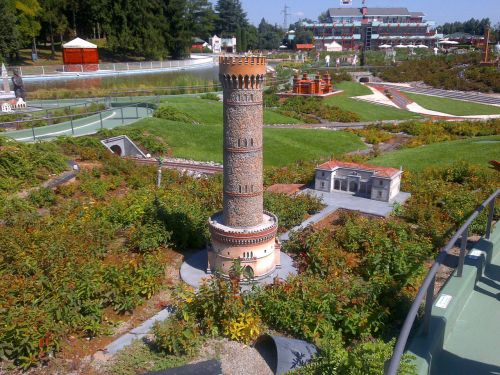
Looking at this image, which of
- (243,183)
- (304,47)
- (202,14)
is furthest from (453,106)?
(304,47)

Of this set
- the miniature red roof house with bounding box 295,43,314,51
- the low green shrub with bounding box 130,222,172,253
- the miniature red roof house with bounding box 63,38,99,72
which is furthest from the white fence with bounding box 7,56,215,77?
the miniature red roof house with bounding box 295,43,314,51

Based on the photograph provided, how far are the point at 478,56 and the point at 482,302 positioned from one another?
74975mm

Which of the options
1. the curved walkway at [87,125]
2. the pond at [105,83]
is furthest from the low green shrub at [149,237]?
the pond at [105,83]

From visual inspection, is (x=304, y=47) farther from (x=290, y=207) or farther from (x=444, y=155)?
(x=290, y=207)

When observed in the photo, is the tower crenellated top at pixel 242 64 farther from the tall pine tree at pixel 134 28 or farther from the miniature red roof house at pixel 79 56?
the tall pine tree at pixel 134 28

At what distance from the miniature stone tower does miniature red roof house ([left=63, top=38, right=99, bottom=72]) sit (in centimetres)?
5087

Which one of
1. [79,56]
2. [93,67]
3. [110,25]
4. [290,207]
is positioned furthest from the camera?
[110,25]

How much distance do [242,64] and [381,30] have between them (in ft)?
478

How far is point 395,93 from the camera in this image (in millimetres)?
58062

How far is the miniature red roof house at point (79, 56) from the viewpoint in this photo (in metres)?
57.5

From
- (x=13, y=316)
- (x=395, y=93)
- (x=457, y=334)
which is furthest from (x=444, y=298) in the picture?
(x=395, y=93)

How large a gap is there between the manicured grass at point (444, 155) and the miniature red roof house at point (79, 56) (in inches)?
1721

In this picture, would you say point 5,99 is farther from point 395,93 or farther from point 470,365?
point 395,93

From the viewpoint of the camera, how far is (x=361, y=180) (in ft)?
68.5
